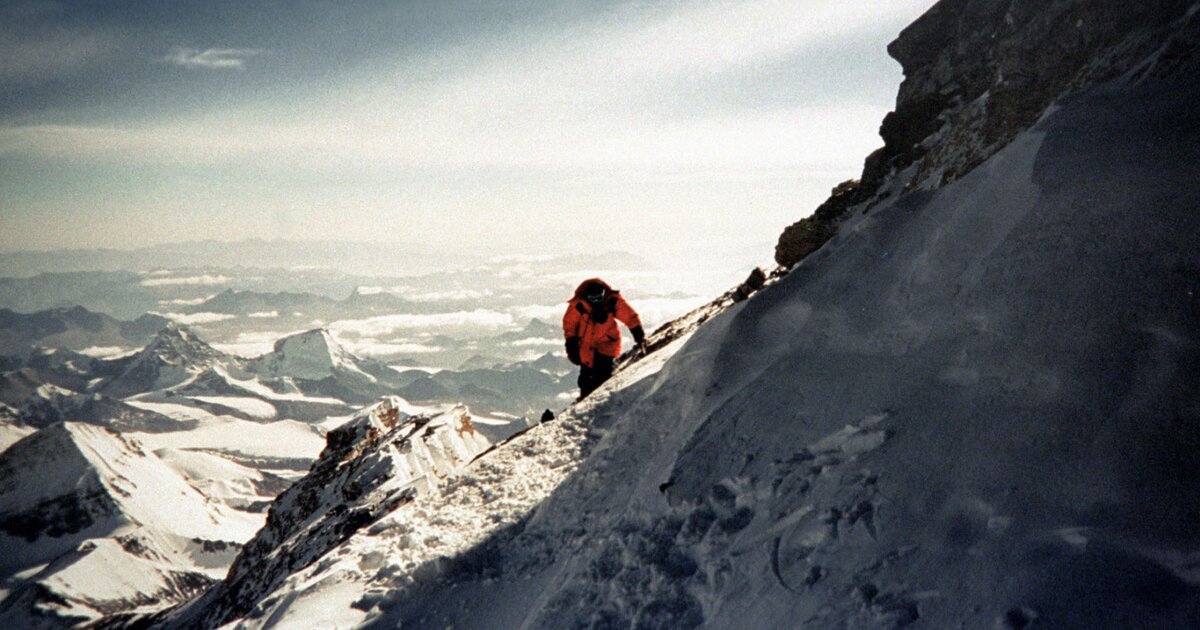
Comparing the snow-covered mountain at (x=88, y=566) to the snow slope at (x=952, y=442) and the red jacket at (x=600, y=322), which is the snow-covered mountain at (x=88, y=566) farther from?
the snow slope at (x=952, y=442)

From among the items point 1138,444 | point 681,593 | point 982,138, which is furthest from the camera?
point 982,138

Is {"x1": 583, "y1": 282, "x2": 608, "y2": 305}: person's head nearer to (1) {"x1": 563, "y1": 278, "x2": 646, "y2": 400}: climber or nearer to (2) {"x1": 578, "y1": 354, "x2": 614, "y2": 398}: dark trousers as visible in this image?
(1) {"x1": 563, "y1": 278, "x2": 646, "y2": 400}: climber

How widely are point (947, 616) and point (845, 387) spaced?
3.24 m

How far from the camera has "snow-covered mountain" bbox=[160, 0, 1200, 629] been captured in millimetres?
4660

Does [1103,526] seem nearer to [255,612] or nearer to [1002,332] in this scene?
[1002,332]

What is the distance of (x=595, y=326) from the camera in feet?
48.5

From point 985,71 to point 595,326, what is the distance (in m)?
9.85

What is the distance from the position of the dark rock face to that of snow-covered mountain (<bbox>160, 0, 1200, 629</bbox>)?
0.07 metres

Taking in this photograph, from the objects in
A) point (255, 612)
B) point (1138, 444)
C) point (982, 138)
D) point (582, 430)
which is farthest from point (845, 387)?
point (255, 612)

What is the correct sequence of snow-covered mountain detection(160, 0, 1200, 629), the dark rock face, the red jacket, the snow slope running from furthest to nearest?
1. the red jacket
2. the dark rock face
3. snow-covered mountain detection(160, 0, 1200, 629)
4. the snow slope

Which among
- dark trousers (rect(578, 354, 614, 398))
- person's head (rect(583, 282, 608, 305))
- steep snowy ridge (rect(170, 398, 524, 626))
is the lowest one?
steep snowy ridge (rect(170, 398, 524, 626))

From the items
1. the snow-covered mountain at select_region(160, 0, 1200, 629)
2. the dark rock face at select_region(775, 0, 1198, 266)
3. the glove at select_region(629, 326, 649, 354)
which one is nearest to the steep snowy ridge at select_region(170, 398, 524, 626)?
the snow-covered mountain at select_region(160, 0, 1200, 629)

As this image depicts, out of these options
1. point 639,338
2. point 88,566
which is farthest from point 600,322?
point 88,566

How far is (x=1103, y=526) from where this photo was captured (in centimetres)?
443
